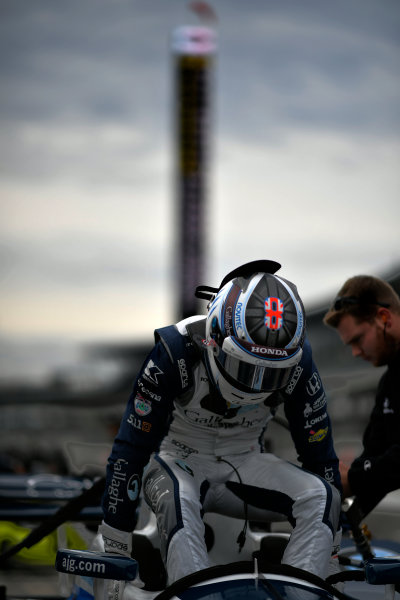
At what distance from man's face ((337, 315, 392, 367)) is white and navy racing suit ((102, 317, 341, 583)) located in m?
0.94

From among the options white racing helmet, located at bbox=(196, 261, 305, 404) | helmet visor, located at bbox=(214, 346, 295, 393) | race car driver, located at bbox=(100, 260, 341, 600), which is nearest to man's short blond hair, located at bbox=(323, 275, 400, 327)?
race car driver, located at bbox=(100, 260, 341, 600)

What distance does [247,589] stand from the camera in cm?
254

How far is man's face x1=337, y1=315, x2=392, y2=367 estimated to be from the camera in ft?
14.5

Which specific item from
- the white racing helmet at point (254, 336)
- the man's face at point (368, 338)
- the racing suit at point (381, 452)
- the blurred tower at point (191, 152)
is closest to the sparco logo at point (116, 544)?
the white racing helmet at point (254, 336)

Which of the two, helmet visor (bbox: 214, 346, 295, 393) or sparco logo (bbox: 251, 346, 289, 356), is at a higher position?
sparco logo (bbox: 251, 346, 289, 356)

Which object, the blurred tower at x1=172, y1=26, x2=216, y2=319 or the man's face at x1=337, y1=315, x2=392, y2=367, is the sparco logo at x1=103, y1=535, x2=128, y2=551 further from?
the blurred tower at x1=172, y1=26, x2=216, y2=319

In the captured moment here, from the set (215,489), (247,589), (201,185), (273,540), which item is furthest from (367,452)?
(201,185)

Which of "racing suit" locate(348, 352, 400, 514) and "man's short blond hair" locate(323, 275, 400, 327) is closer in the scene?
"racing suit" locate(348, 352, 400, 514)

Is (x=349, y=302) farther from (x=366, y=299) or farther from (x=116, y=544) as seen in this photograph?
(x=116, y=544)

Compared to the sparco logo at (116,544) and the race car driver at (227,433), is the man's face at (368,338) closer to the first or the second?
the race car driver at (227,433)

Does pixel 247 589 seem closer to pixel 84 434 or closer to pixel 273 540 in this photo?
pixel 273 540

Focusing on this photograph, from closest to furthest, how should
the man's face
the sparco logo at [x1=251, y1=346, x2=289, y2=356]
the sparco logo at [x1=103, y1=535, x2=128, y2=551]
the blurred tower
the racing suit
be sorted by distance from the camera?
the sparco logo at [x1=251, y1=346, x2=289, y2=356] → the sparco logo at [x1=103, y1=535, x2=128, y2=551] → the racing suit → the man's face → the blurred tower

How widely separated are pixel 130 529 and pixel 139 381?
0.61 m

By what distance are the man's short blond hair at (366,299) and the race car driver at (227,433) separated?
94cm
